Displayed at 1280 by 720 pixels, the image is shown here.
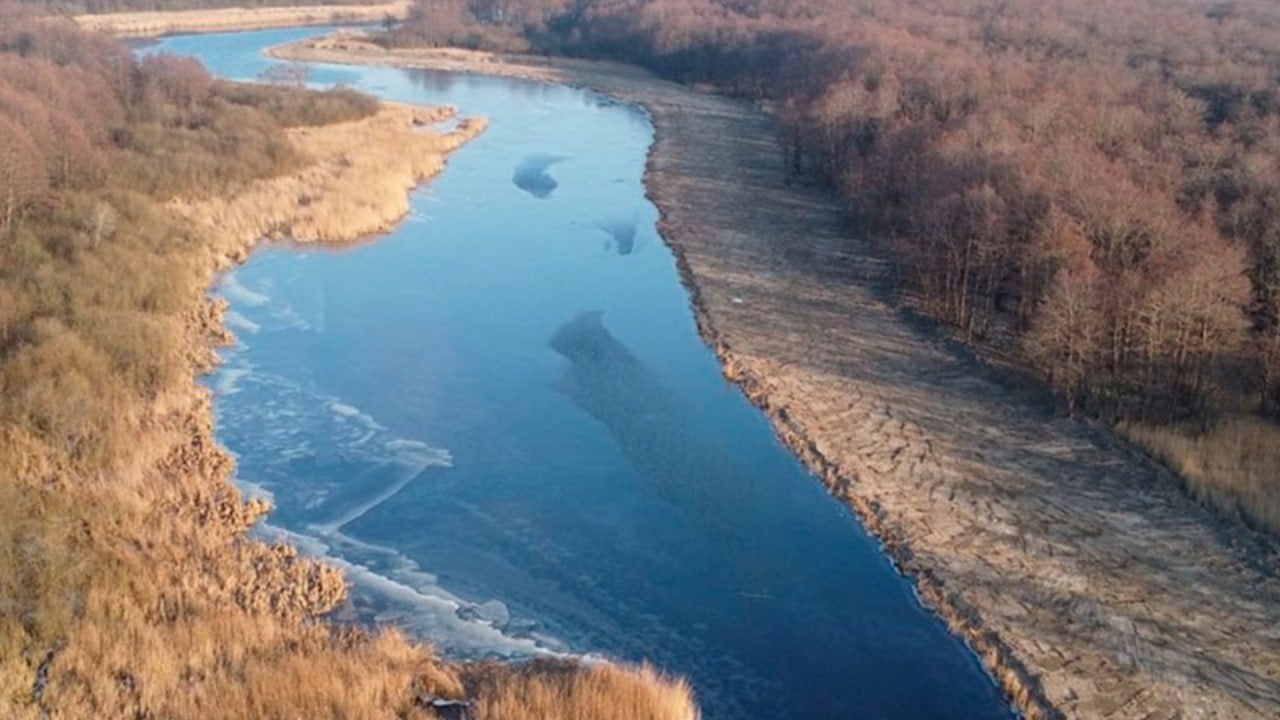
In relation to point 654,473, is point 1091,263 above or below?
above

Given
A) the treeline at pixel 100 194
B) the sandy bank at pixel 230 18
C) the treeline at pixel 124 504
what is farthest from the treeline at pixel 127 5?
the treeline at pixel 124 504

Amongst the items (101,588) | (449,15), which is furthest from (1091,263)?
(449,15)

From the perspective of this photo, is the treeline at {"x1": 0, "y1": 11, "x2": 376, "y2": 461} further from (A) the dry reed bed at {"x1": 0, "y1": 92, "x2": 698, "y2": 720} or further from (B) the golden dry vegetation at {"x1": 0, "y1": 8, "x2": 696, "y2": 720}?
(A) the dry reed bed at {"x1": 0, "y1": 92, "x2": 698, "y2": 720}

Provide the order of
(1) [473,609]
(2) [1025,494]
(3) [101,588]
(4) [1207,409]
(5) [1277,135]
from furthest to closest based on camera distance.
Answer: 1. (5) [1277,135]
2. (4) [1207,409]
3. (2) [1025,494]
4. (1) [473,609]
5. (3) [101,588]

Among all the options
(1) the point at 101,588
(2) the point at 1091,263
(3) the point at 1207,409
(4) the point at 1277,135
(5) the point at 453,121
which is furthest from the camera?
(5) the point at 453,121

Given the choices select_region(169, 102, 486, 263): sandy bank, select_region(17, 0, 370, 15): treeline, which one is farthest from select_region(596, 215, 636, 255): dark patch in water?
select_region(17, 0, 370, 15): treeline

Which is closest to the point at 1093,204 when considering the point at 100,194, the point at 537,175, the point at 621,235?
the point at 621,235

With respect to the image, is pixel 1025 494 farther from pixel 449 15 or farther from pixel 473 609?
pixel 449 15

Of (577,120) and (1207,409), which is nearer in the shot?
(1207,409)
